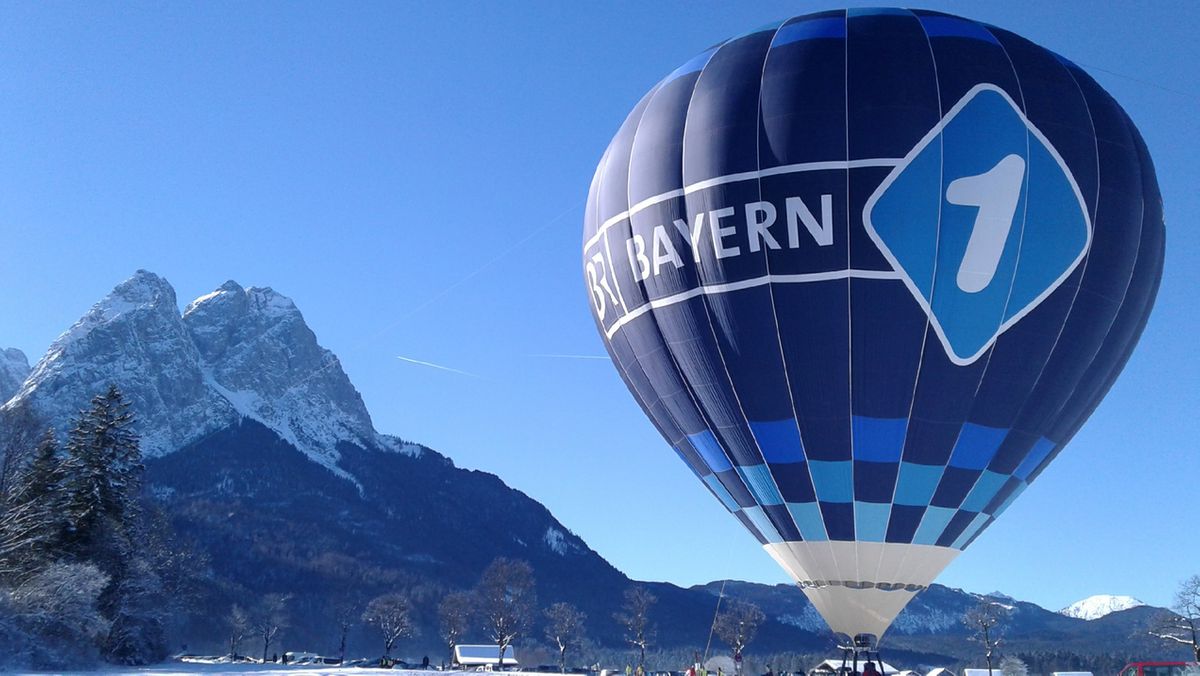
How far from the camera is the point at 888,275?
21344 mm

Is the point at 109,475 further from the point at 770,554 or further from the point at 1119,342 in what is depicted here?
the point at 1119,342

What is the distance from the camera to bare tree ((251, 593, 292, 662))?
385ft

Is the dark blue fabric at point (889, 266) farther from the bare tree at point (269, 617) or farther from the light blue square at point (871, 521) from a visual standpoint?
the bare tree at point (269, 617)

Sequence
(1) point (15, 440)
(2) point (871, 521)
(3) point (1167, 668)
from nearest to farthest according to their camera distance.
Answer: (2) point (871, 521)
(3) point (1167, 668)
(1) point (15, 440)

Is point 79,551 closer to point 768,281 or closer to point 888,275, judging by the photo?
point 768,281

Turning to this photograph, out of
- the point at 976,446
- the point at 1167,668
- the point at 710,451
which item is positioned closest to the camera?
the point at 976,446

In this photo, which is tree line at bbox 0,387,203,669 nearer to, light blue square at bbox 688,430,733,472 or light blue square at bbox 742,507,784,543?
light blue square at bbox 688,430,733,472

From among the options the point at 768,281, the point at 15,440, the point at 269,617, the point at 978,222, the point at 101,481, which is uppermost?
the point at 978,222

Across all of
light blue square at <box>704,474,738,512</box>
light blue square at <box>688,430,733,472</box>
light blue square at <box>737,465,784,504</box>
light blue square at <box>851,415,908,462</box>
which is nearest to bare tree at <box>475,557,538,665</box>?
light blue square at <box>704,474,738,512</box>

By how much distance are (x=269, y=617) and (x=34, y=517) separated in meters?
72.6

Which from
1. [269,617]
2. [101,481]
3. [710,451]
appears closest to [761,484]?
[710,451]

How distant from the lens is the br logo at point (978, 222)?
2138cm

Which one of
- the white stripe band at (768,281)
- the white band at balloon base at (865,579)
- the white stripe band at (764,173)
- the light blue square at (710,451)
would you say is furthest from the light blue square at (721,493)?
the white stripe band at (764,173)

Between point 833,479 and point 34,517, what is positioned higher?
point 34,517
